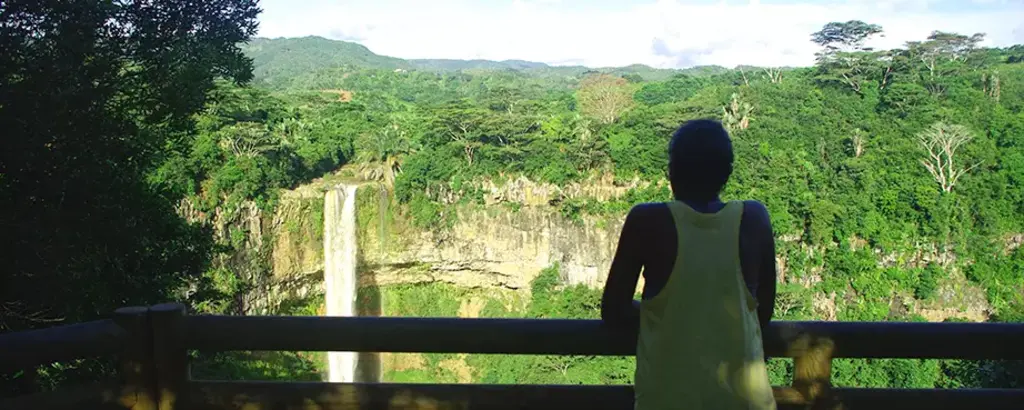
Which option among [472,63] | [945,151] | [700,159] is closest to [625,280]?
[700,159]

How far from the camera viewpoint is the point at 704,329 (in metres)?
1.59

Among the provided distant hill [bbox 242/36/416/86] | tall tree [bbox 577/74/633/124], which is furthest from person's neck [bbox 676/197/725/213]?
distant hill [bbox 242/36/416/86]

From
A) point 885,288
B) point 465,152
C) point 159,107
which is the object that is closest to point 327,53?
point 465,152

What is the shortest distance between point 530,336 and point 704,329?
2.13 ft

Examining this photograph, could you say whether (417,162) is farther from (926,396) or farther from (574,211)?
(926,396)

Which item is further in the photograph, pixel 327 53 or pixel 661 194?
pixel 327 53

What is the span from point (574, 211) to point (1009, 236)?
13.9 meters

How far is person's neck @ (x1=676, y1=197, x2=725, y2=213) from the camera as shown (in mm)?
1601

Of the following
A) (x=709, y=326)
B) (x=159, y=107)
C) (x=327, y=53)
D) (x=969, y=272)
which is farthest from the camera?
(x=327, y=53)

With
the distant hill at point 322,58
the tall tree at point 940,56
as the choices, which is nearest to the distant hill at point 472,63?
the distant hill at point 322,58

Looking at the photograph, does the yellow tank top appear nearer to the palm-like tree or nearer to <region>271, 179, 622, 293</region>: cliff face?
<region>271, 179, 622, 293</region>: cliff face

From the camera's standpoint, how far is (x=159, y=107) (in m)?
6.29

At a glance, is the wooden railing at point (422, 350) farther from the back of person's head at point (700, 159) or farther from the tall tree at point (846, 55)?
the tall tree at point (846, 55)

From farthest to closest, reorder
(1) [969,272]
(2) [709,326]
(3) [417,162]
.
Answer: (3) [417,162] → (1) [969,272] → (2) [709,326]
